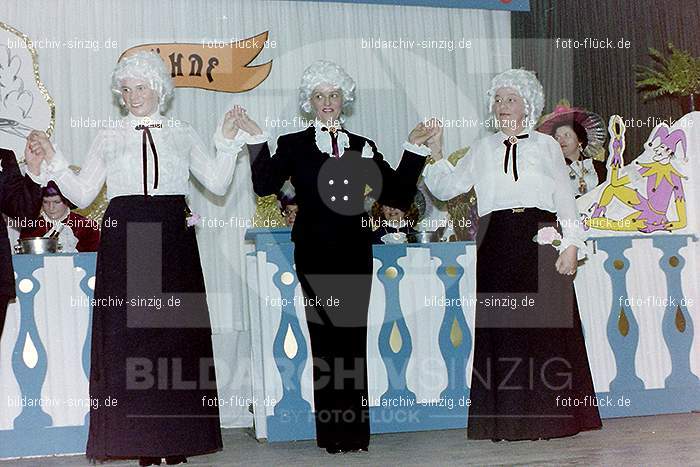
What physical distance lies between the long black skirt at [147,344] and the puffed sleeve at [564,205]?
1.57m

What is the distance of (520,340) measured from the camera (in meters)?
4.16

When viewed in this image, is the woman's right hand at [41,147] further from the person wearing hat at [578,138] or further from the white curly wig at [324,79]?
the person wearing hat at [578,138]

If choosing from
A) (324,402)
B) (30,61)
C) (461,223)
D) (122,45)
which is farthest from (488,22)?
(324,402)

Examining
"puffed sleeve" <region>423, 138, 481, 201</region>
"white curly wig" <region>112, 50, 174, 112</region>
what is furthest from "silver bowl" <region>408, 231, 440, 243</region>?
"white curly wig" <region>112, 50, 174, 112</region>

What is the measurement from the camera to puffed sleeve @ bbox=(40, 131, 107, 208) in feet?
12.8

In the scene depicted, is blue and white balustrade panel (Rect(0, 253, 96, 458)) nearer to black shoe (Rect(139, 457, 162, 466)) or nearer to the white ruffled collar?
black shoe (Rect(139, 457, 162, 466))

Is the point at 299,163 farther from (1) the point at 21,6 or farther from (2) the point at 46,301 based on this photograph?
(1) the point at 21,6

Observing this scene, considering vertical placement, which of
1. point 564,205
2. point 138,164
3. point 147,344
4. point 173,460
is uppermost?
point 138,164

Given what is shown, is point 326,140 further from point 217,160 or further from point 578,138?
point 578,138

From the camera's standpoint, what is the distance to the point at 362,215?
423cm

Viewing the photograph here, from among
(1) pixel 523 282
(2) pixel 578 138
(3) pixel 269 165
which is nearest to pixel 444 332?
(1) pixel 523 282

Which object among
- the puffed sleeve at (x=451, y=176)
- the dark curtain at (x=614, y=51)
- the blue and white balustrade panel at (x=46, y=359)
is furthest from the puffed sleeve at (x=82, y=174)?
the dark curtain at (x=614, y=51)

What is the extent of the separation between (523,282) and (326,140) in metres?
1.06

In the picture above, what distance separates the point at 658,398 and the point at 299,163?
225 cm
